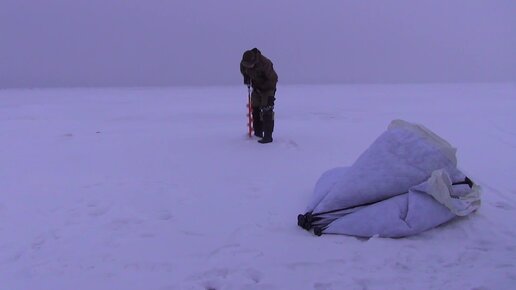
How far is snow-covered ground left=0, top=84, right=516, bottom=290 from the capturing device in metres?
2.43

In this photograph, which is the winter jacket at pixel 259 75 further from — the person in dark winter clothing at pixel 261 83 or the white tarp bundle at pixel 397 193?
the white tarp bundle at pixel 397 193

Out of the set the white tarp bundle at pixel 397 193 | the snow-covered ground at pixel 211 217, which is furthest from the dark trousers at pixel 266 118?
the white tarp bundle at pixel 397 193

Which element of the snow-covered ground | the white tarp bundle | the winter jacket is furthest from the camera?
the winter jacket

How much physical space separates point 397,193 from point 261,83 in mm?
2955

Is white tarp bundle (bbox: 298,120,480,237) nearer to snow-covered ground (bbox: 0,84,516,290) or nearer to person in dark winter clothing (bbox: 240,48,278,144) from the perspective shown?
snow-covered ground (bbox: 0,84,516,290)

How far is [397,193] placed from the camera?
120 inches

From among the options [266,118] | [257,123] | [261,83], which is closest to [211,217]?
[266,118]

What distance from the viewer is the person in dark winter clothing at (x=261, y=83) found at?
5492 mm

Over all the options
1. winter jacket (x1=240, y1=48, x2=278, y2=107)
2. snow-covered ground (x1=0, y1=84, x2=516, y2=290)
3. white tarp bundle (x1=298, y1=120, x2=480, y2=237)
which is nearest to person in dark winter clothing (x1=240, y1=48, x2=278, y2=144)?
winter jacket (x1=240, y1=48, x2=278, y2=107)

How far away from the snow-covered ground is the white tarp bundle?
9 cm

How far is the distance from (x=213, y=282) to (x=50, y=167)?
10.2 ft

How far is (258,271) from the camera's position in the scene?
8.13ft

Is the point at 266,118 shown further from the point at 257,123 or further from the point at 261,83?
the point at 261,83

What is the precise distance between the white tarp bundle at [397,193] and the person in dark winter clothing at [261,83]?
2463 mm
